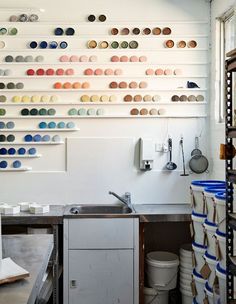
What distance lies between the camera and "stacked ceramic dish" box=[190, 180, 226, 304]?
8.34ft

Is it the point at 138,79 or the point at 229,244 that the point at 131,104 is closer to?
the point at 138,79

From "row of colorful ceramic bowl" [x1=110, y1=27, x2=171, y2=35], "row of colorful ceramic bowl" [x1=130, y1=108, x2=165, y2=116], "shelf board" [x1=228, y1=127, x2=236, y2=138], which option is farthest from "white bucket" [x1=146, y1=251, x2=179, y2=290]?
"row of colorful ceramic bowl" [x1=110, y1=27, x2=171, y2=35]

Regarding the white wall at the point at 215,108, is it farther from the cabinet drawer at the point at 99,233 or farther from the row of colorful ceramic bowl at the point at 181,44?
the cabinet drawer at the point at 99,233

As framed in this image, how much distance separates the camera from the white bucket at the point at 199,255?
278 centimetres

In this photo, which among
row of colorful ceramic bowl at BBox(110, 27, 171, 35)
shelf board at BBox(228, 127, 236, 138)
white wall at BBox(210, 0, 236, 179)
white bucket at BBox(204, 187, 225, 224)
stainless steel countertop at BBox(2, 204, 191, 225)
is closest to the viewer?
shelf board at BBox(228, 127, 236, 138)

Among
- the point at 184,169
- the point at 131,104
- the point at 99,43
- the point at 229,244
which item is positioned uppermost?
the point at 99,43

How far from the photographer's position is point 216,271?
2459mm

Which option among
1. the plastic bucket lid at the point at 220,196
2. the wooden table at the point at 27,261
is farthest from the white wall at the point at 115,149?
the wooden table at the point at 27,261

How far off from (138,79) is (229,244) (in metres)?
1.90

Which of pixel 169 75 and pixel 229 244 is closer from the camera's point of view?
pixel 229 244

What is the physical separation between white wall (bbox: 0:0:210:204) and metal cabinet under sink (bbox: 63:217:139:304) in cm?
55

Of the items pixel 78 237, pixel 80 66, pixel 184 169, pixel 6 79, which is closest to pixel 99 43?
pixel 80 66

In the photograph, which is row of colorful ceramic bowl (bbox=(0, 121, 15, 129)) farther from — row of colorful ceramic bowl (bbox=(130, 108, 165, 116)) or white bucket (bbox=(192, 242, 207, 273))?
white bucket (bbox=(192, 242, 207, 273))

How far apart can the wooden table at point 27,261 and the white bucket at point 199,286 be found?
3.85 ft
